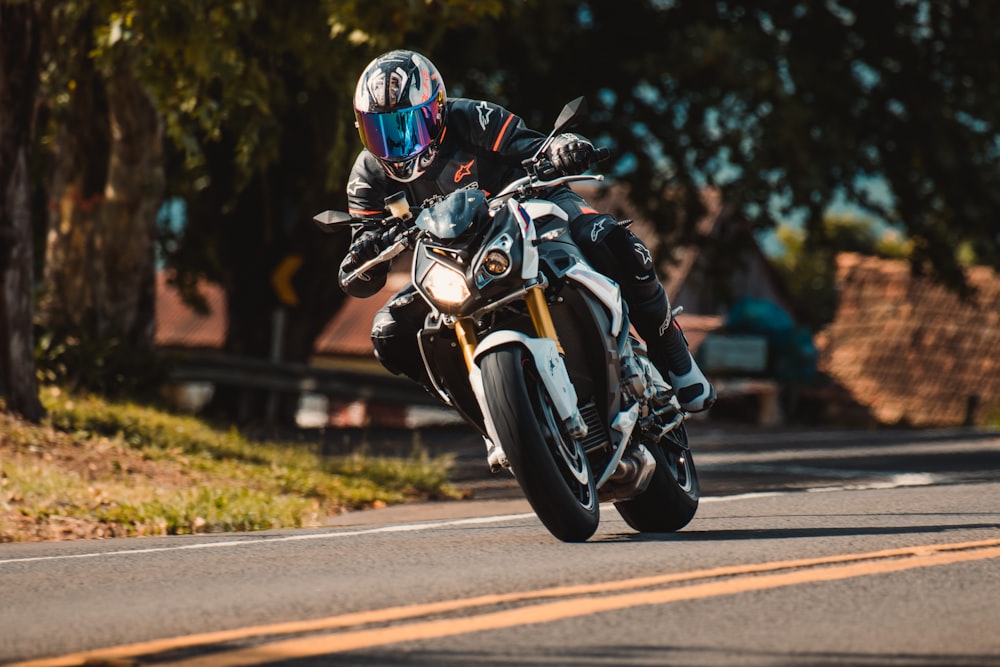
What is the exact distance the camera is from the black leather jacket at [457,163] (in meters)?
6.74

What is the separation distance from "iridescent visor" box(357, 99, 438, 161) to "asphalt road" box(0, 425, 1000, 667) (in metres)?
1.69

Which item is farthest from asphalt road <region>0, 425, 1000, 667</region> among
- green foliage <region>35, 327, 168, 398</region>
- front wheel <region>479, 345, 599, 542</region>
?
green foliage <region>35, 327, 168, 398</region>

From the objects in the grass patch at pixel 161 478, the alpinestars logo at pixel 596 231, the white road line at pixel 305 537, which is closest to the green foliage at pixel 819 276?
the grass patch at pixel 161 478

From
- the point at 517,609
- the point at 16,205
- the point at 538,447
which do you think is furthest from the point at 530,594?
the point at 16,205

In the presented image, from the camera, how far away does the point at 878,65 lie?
19469mm

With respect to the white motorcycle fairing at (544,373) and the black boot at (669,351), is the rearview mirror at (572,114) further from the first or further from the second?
the black boot at (669,351)

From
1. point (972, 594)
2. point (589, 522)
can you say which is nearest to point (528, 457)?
point (589, 522)

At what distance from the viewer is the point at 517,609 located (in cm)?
477

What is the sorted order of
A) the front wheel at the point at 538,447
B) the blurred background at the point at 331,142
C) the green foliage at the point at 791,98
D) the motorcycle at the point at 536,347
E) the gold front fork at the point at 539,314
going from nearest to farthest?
1. the front wheel at the point at 538,447
2. the motorcycle at the point at 536,347
3. the gold front fork at the point at 539,314
4. the blurred background at the point at 331,142
5. the green foliage at the point at 791,98

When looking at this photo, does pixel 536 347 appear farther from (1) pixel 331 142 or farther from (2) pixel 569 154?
(1) pixel 331 142

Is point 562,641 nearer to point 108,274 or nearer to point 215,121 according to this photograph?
point 215,121

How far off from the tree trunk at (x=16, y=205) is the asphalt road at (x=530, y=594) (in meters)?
4.11

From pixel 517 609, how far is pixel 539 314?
1646 millimetres

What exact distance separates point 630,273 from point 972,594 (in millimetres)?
2359
